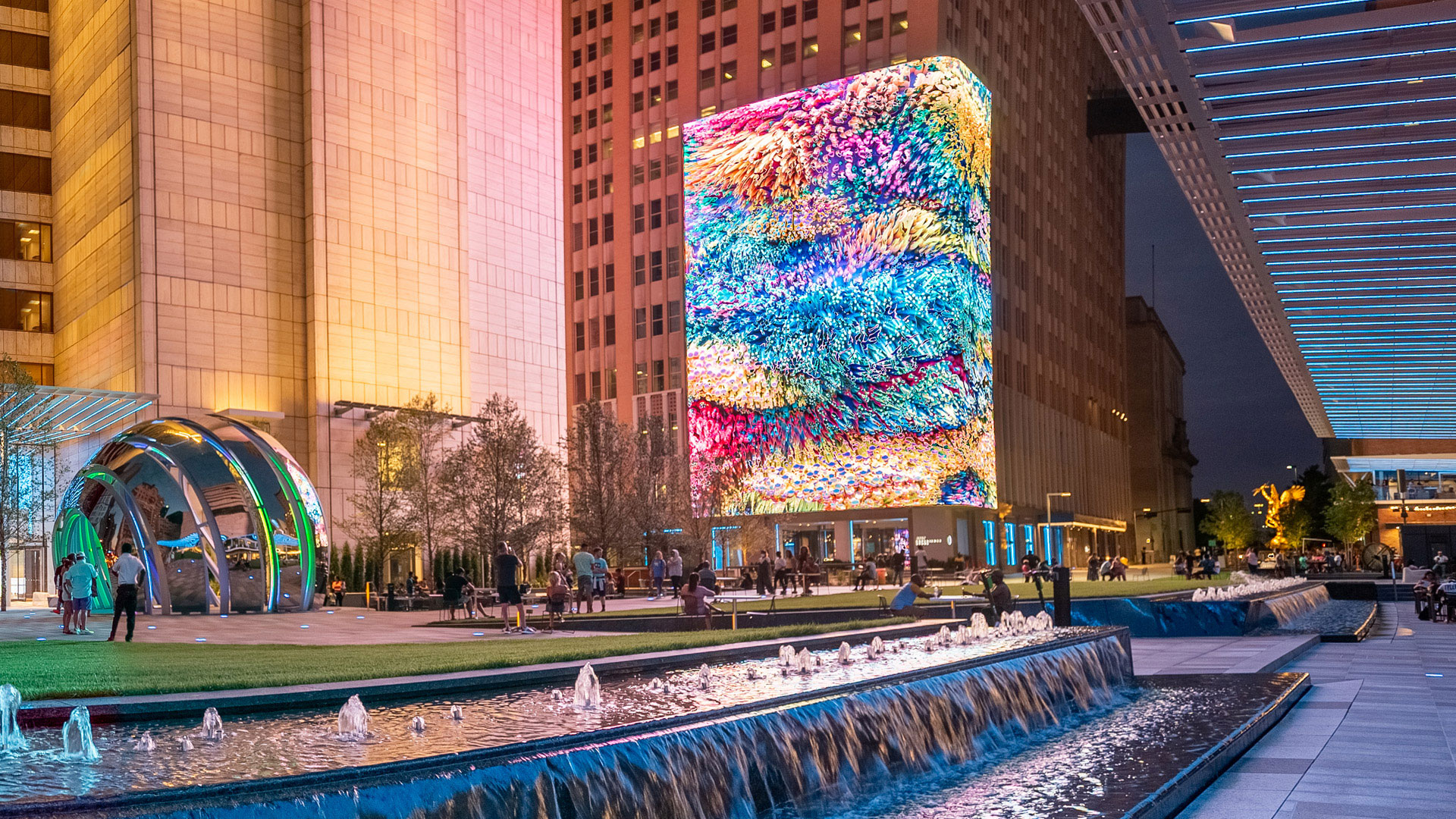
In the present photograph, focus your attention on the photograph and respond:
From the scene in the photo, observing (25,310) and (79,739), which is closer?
(79,739)

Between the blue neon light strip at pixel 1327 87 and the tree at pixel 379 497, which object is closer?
the blue neon light strip at pixel 1327 87

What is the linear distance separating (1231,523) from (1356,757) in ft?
355

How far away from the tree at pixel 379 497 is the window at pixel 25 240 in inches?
801

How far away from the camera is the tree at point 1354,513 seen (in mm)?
81062

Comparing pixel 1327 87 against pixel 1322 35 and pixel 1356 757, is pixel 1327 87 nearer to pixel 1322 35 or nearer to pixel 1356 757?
pixel 1322 35

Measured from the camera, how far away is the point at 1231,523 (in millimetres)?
109688

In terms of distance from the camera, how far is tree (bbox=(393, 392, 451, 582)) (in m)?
47.7

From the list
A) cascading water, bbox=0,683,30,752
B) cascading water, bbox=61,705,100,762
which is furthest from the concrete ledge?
cascading water, bbox=61,705,100,762

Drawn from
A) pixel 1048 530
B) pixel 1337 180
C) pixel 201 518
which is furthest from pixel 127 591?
pixel 1048 530

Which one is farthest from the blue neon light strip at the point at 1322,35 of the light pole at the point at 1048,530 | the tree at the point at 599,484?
the light pole at the point at 1048,530


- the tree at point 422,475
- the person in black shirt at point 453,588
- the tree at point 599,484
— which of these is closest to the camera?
the person in black shirt at point 453,588

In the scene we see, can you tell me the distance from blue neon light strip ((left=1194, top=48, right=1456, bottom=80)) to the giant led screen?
146 ft

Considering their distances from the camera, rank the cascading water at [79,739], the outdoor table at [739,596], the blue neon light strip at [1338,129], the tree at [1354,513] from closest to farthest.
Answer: the cascading water at [79,739], the blue neon light strip at [1338,129], the outdoor table at [739,596], the tree at [1354,513]

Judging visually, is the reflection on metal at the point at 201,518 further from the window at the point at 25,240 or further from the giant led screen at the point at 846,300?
the window at the point at 25,240
